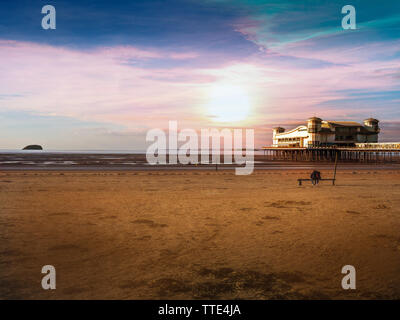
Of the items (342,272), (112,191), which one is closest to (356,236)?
(342,272)

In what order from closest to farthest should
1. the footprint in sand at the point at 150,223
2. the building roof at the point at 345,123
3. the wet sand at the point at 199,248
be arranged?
the wet sand at the point at 199,248 → the footprint in sand at the point at 150,223 → the building roof at the point at 345,123

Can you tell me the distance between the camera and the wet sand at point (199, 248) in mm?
4859

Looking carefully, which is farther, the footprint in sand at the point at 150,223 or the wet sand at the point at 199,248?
the footprint in sand at the point at 150,223

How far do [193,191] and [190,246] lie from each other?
9.06m

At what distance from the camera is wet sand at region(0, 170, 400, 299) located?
15.9 ft

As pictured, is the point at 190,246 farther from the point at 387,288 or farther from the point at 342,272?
the point at 387,288

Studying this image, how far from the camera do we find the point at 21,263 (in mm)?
5793

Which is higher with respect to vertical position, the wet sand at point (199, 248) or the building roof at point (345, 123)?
the building roof at point (345, 123)

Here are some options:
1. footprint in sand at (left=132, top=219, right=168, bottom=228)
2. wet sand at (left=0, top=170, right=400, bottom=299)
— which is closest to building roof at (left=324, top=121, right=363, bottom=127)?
wet sand at (left=0, top=170, right=400, bottom=299)

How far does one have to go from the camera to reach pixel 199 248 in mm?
6859

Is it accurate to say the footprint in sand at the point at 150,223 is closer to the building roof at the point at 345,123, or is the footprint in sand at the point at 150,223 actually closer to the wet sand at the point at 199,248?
the wet sand at the point at 199,248

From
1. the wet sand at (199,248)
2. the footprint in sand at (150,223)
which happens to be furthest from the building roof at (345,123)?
the footprint in sand at (150,223)

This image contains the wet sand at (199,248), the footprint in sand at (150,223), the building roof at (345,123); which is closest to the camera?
the wet sand at (199,248)

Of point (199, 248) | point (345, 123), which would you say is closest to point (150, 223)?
point (199, 248)
